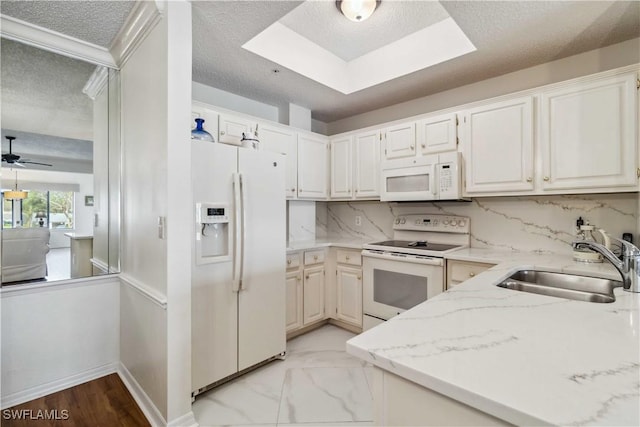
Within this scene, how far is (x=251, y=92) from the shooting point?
2971 mm

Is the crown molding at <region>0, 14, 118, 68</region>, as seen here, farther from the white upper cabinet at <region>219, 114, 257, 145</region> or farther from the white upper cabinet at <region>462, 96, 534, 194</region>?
the white upper cabinet at <region>462, 96, 534, 194</region>

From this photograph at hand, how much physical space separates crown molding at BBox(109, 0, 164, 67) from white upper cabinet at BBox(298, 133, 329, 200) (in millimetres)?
1614

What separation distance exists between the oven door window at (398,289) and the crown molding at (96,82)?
2.72 m

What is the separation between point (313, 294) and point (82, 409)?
6.08 feet

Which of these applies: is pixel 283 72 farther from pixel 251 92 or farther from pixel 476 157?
pixel 476 157

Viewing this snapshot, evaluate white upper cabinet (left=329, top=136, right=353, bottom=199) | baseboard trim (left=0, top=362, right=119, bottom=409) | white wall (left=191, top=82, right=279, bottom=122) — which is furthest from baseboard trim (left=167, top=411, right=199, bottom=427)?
white wall (left=191, top=82, right=279, bottom=122)

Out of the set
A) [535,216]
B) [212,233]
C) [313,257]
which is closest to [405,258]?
[313,257]

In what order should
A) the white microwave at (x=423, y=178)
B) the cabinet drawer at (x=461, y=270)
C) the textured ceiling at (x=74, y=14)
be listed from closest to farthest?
the textured ceiling at (x=74, y=14) → the cabinet drawer at (x=461, y=270) → the white microwave at (x=423, y=178)

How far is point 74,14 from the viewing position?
1.82 meters

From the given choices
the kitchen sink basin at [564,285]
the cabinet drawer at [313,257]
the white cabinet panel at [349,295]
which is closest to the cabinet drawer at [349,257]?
the white cabinet panel at [349,295]

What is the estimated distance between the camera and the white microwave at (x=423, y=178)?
99.3 inches

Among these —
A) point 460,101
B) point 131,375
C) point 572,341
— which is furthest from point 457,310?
point 460,101

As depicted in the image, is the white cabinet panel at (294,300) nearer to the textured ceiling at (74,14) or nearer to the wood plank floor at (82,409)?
the wood plank floor at (82,409)

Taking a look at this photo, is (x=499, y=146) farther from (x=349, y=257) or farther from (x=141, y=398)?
(x=141, y=398)
